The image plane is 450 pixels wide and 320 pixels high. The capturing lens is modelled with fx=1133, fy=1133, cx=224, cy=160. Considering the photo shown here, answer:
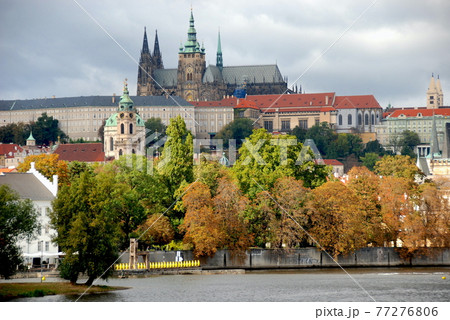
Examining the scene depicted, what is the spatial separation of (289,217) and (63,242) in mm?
21429

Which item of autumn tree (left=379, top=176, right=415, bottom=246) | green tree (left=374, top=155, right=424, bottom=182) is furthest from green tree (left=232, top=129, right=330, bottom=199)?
green tree (left=374, top=155, right=424, bottom=182)

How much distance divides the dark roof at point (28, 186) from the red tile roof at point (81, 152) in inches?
4530

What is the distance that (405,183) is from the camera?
7875 cm

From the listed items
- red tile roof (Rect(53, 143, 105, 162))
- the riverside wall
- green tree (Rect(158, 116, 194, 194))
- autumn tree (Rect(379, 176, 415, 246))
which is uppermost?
red tile roof (Rect(53, 143, 105, 162))

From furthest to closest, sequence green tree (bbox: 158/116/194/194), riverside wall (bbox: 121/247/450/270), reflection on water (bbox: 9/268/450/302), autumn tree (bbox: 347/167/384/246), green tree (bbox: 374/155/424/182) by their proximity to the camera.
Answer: green tree (bbox: 374/155/424/182)
green tree (bbox: 158/116/194/194)
autumn tree (bbox: 347/167/384/246)
riverside wall (bbox: 121/247/450/270)
reflection on water (bbox: 9/268/450/302)

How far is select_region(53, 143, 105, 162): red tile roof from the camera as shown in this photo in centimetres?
18988

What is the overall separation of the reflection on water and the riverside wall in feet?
7.78

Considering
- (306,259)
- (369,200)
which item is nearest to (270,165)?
(369,200)

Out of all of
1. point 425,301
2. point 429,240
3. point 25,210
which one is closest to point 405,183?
point 429,240

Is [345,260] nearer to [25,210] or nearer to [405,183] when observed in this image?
[405,183]

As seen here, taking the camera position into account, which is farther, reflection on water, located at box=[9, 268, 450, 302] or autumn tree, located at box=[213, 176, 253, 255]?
autumn tree, located at box=[213, 176, 253, 255]

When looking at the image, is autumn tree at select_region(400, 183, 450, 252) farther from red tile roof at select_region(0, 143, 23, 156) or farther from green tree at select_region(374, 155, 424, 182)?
red tile roof at select_region(0, 143, 23, 156)

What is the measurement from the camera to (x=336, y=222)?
72000 millimetres

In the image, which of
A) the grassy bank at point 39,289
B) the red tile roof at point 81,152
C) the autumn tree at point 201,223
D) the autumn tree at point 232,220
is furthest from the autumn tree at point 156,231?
the red tile roof at point 81,152
